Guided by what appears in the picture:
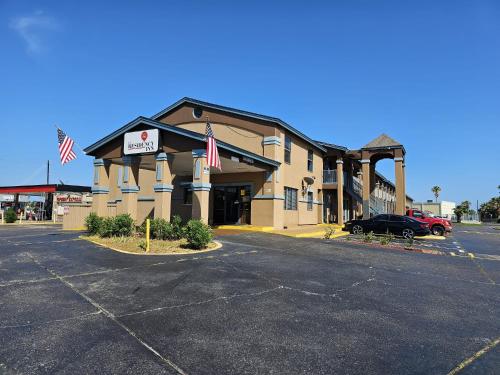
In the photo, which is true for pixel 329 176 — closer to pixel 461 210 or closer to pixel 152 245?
pixel 152 245

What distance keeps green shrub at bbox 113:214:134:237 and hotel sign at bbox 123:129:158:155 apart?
353 centimetres

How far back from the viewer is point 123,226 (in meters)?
15.5

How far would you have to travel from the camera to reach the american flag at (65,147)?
59.0ft

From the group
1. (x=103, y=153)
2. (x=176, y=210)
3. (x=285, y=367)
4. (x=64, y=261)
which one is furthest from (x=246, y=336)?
(x=176, y=210)

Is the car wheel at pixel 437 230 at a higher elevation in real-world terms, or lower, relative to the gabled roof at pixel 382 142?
lower

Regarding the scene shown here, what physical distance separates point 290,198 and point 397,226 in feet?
24.4

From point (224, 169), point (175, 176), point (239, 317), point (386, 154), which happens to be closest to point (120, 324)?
point (239, 317)

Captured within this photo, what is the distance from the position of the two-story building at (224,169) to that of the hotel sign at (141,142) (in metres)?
0.05

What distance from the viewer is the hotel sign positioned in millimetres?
16458

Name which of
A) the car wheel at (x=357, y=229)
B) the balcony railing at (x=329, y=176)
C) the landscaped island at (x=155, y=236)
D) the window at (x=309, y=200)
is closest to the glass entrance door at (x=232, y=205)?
the car wheel at (x=357, y=229)

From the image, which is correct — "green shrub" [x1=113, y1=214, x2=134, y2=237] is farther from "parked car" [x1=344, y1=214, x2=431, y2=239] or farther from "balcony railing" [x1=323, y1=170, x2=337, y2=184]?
"balcony railing" [x1=323, y1=170, x2=337, y2=184]

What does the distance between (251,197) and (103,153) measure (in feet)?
30.4

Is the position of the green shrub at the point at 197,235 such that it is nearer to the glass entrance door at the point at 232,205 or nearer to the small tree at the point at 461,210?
the glass entrance door at the point at 232,205

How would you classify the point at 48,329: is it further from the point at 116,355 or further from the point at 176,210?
the point at 176,210
